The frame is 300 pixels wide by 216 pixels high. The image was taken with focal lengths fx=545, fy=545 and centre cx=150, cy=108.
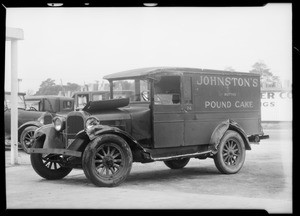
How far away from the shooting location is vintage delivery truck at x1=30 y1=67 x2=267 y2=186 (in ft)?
26.5

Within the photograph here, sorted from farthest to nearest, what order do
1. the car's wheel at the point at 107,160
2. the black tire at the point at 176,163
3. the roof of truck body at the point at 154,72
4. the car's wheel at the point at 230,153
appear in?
1. the black tire at the point at 176,163
2. the car's wheel at the point at 230,153
3. the roof of truck body at the point at 154,72
4. the car's wheel at the point at 107,160

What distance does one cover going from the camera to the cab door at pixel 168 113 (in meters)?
8.75

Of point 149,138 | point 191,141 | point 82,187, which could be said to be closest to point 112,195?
point 82,187

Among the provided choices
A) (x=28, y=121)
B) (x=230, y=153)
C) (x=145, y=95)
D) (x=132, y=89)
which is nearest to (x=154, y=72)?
(x=145, y=95)

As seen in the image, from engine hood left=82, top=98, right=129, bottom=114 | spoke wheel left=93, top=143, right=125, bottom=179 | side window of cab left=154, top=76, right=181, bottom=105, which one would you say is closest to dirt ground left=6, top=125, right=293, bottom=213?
spoke wheel left=93, top=143, right=125, bottom=179

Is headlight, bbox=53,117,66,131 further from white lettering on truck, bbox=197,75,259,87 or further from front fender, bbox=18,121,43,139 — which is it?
front fender, bbox=18,121,43,139

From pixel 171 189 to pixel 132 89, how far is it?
192cm

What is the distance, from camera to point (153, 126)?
8711 mm

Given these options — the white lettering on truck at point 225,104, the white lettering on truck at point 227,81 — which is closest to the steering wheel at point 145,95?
the white lettering on truck at point 227,81

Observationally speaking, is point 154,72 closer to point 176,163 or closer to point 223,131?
point 223,131

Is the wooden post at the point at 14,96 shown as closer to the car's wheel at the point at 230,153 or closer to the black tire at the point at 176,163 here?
the black tire at the point at 176,163

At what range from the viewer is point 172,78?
898 centimetres

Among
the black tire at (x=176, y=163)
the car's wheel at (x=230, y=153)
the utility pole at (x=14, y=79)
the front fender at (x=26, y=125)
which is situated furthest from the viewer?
the front fender at (x=26, y=125)

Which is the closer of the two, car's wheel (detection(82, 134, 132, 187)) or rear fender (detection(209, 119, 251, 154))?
car's wheel (detection(82, 134, 132, 187))
